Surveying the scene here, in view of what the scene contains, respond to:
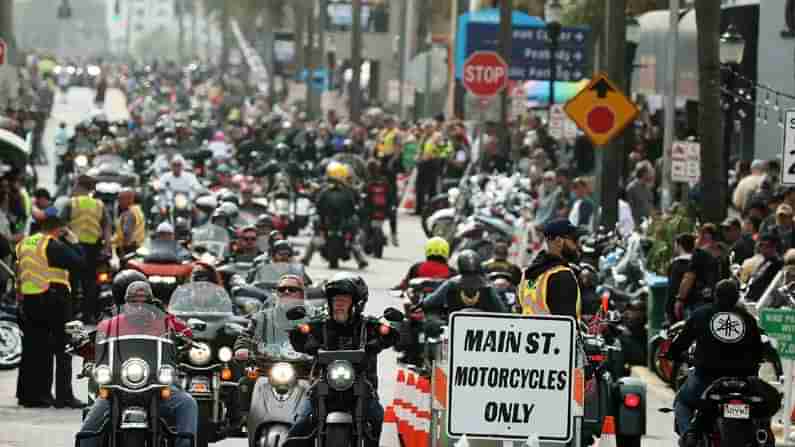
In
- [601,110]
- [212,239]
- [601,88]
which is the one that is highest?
[601,88]

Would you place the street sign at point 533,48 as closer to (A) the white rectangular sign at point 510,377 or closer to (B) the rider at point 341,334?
(B) the rider at point 341,334

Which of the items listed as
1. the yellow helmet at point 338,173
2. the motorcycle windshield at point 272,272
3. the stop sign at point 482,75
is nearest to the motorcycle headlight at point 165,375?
the motorcycle windshield at point 272,272

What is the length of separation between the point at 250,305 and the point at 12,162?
14.1 meters

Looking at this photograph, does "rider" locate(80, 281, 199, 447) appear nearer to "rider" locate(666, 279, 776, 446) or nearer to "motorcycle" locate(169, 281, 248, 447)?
"motorcycle" locate(169, 281, 248, 447)

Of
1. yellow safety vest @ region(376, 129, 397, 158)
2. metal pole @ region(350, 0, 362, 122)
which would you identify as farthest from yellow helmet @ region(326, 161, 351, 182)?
metal pole @ region(350, 0, 362, 122)

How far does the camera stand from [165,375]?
14.3 meters

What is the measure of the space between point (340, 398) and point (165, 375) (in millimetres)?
1041

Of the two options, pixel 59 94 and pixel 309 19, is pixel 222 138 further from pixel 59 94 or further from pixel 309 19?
pixel 59 94

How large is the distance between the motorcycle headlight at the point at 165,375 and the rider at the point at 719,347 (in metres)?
3.37

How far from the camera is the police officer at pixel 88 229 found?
27953 mm

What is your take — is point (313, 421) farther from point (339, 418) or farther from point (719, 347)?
point (719, 347)

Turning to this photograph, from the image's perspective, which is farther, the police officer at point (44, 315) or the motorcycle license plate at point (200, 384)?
the police officer at point (44, 315)

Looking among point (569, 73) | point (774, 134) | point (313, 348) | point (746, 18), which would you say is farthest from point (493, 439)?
point (569, 73)

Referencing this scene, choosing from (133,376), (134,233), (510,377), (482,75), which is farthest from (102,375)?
(482,75)
